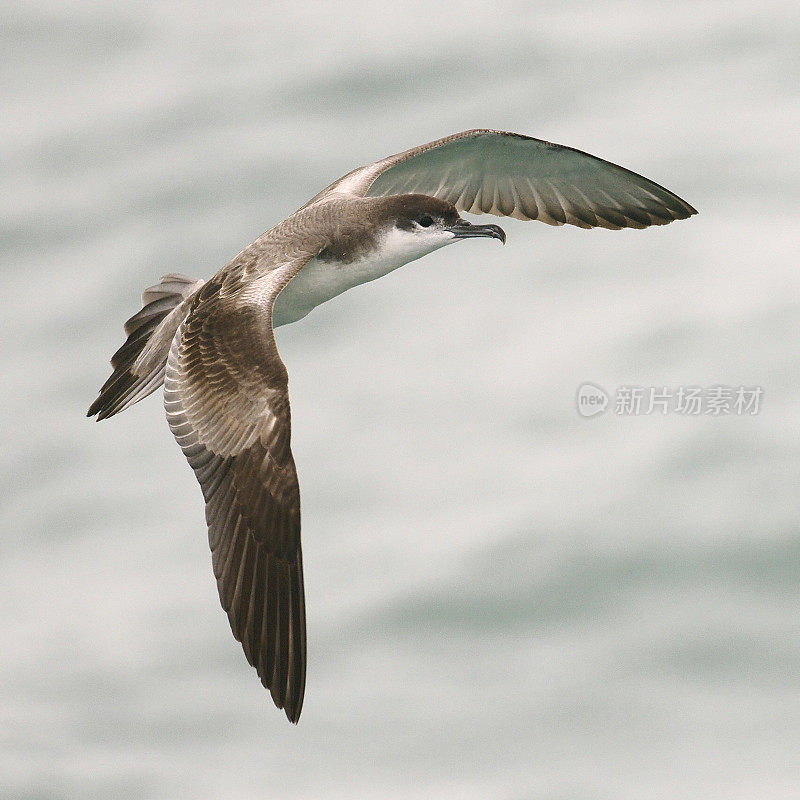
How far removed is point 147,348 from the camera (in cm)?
938

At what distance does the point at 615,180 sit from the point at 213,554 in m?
3.91

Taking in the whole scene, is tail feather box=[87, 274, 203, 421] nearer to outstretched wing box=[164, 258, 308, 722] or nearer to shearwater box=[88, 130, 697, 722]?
shearwater box=[88, 130, 697, 722]

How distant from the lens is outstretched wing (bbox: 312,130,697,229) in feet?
33.8

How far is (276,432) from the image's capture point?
7984 millimetres

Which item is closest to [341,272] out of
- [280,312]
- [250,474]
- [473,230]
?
[280,312]

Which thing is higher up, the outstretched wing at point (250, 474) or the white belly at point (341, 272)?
the white belly at point (341, 272)

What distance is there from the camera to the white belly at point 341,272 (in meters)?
9.01

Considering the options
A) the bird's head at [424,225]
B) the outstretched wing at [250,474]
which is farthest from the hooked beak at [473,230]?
the outstretched wing at [250,474]

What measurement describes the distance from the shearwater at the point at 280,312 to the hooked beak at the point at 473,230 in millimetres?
10

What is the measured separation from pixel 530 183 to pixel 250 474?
342 cm

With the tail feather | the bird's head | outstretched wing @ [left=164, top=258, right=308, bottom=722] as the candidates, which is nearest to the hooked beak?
the bird's head

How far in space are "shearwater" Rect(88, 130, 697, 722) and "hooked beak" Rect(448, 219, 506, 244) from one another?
0.01 metres

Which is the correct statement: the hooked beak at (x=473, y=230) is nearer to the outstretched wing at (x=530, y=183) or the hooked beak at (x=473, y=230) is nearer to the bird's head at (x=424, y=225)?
the bird's head at (x=424, y=225)

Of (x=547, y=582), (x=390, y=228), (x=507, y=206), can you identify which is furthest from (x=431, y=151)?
(x=547, y=582)
